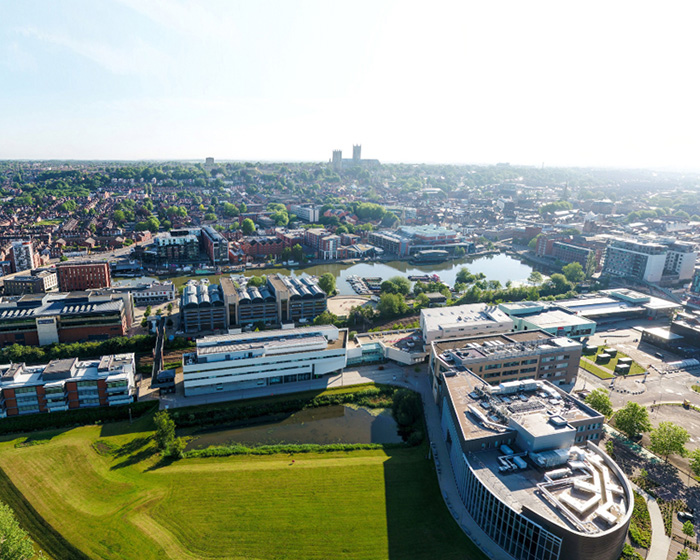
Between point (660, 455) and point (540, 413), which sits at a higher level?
point (540, 413)

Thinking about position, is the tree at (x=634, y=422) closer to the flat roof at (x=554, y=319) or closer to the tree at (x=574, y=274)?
the flat roof at (x=554, y=319)

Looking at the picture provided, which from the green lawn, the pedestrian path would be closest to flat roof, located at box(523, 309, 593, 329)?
the green lawn

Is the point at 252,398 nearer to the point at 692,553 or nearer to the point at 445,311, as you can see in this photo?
the point at 445,311

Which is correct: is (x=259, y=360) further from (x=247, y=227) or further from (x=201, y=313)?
(x=247, y=227)

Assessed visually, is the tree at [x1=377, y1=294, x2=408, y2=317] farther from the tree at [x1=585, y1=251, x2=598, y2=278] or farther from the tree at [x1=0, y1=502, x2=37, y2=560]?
the tree at [x1=585, y1=251, x2=598, y2=278]

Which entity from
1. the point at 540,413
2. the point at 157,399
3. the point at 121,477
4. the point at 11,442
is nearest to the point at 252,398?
the point at 157,399
